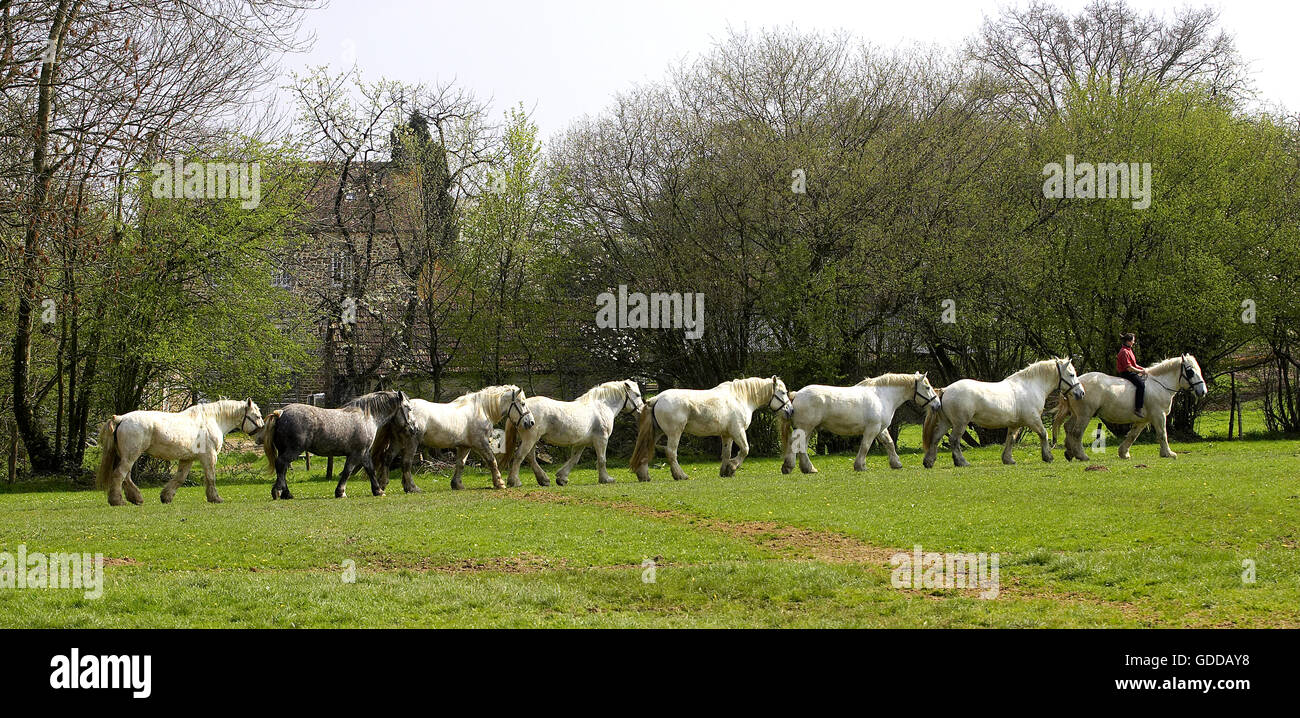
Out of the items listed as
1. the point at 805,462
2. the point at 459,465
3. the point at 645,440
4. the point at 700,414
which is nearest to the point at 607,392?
the point at 645,440

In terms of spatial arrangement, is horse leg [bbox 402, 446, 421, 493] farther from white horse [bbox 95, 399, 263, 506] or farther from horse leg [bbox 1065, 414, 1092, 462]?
horse leg [bbox 1065, 414, 1092, 462]

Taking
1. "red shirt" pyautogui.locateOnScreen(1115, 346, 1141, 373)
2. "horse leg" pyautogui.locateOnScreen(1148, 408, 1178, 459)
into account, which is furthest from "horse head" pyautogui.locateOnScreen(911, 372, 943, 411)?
"horse leg" pyautogui.locateOnScreen(1148, 408, 1178, 459)

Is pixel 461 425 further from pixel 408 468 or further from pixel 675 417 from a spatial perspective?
pixel 675 417

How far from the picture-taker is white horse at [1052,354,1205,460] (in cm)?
2445

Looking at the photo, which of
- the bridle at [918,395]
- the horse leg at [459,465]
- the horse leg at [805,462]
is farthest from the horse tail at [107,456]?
the bridle at [918,395]

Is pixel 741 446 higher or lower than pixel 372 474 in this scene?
higher

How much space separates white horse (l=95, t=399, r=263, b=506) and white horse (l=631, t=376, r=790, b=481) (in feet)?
26.0

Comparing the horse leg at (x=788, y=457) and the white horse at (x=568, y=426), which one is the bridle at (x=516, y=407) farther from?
Answer: the horse leg at (x=788, y=457)

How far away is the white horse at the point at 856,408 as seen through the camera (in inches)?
961

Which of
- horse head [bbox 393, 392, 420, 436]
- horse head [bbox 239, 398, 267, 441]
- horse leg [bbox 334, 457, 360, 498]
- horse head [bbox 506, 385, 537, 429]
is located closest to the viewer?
horse head [bbox 239, 398, 267, 441]

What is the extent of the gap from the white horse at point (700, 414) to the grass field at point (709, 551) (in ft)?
7.43

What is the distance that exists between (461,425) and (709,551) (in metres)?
10.8

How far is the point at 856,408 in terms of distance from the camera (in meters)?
24.4
